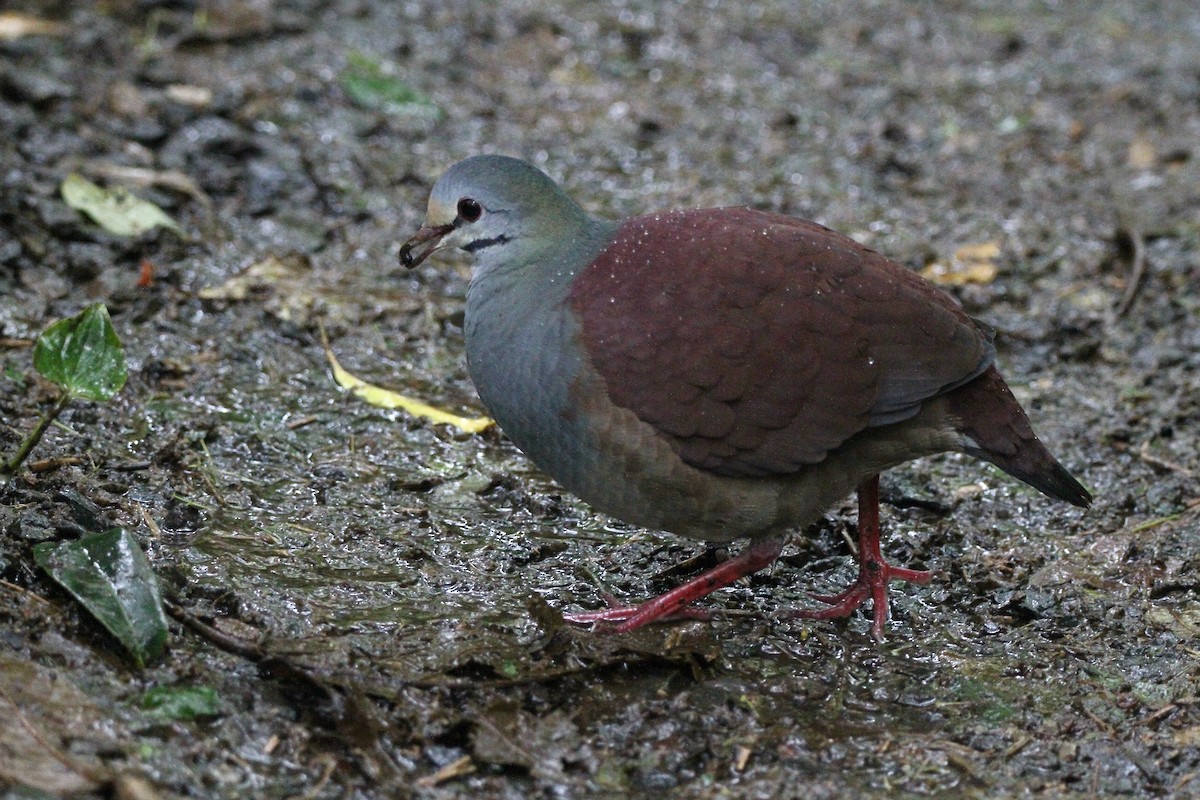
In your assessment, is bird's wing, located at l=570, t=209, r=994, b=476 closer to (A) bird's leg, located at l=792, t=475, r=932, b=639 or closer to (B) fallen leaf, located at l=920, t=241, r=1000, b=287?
(A) bird's leg, located at l=792, t=475, r=932, b=639

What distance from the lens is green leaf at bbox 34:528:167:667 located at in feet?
10.8

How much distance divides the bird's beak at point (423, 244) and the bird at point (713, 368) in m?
0.10

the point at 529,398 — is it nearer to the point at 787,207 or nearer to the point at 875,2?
the point at 787,207

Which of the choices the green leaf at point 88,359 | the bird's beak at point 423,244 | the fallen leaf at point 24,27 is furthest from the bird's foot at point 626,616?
the fallen leaf at point 24,27

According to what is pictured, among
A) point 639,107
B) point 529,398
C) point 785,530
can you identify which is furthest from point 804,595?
point 639,107

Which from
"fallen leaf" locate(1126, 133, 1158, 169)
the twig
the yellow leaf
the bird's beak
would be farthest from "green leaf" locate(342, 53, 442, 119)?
"fallen leaf" locate(1126, 133, 1158, 169)

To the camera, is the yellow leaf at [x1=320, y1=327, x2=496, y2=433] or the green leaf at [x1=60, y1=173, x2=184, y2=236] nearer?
the yellow leaf at [x1=320, y1=327, x2=496, y2=433]

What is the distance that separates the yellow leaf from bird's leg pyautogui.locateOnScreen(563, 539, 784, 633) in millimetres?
1167

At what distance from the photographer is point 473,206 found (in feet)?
13.2

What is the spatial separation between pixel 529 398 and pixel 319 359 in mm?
1715

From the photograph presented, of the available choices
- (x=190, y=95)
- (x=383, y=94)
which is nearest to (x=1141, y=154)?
(x=383, y=94)

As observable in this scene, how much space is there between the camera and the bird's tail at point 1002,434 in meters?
3.87

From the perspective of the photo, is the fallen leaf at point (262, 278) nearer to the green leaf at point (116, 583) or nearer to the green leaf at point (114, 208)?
the green leaf at point (114, 208)

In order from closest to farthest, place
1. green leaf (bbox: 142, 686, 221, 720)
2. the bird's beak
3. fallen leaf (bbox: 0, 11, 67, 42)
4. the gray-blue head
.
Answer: green leaf (bbox: 142, 686, 221, 720) → the gray-blue head → the bird's beak → fallen leaf (bbox: 0, 11, 67, 42)
